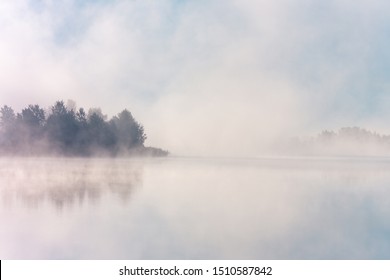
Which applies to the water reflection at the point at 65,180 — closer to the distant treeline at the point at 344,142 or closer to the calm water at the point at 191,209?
the calm water at the point at 191,209

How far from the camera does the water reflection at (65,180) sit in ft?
10.8

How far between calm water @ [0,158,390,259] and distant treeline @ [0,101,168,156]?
119 mm

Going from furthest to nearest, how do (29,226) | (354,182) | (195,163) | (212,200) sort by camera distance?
(195,163) < (354,182) < (212,200) < (29,226)

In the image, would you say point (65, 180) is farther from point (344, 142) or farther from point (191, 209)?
point (344, 142)

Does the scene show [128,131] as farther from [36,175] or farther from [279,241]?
[279,241]

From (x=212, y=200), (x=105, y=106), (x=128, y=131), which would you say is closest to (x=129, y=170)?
(x=128, y=131)

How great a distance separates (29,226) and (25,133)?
54.4 inches

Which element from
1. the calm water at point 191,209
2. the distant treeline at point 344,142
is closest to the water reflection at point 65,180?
the calm water at point 191,209

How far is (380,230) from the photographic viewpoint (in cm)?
293

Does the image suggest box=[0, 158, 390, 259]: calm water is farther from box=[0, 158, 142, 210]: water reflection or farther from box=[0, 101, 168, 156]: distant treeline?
box=[0, 101, 168, 156]: distant treeline

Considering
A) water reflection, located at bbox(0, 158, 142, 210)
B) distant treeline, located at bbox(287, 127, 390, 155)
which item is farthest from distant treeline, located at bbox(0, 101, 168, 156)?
distant treeline, located at bbox(287, 127, 390, 155)

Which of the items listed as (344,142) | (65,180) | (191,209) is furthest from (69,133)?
(344,142)

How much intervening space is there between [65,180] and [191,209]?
4.03 ft
